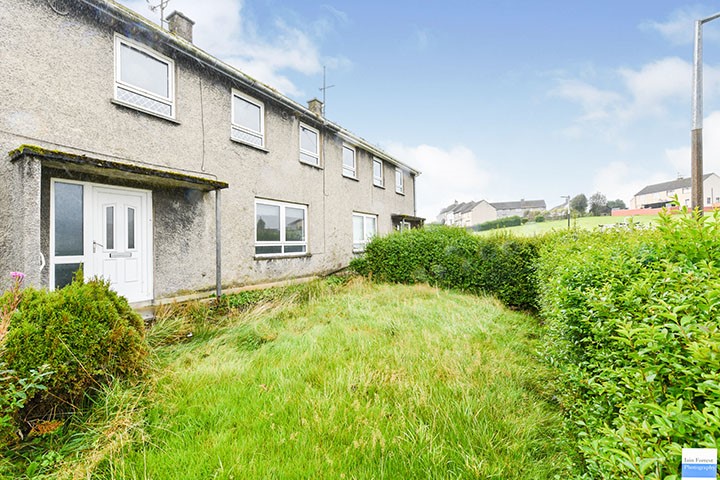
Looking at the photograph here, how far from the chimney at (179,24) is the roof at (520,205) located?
79298 mm

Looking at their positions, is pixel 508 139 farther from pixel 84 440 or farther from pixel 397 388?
pixel 84 440

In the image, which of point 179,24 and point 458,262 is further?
point 458,262

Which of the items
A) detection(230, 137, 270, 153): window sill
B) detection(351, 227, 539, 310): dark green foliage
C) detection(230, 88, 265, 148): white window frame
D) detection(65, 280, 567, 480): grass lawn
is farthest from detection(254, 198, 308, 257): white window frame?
detection(65, 280, 567, 480): grass lawn

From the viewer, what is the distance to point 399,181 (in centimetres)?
1958

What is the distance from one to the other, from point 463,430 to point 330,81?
1632cm

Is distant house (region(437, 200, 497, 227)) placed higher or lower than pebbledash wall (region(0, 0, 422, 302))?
higher

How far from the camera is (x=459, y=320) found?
19.1 feet

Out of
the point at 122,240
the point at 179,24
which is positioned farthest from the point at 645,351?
the point at 179,24

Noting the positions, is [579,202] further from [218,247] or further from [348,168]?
[218,247]

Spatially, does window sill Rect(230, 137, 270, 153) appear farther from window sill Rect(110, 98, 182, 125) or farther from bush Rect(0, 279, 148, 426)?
bush Rect(0, 279, 148, 426)

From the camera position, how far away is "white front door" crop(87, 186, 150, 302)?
6.25 metres

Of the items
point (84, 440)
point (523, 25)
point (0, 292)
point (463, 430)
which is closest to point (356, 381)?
point (463, 430)

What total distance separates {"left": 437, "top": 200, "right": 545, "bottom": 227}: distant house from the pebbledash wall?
213ft

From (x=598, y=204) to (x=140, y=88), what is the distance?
71.8 metres
